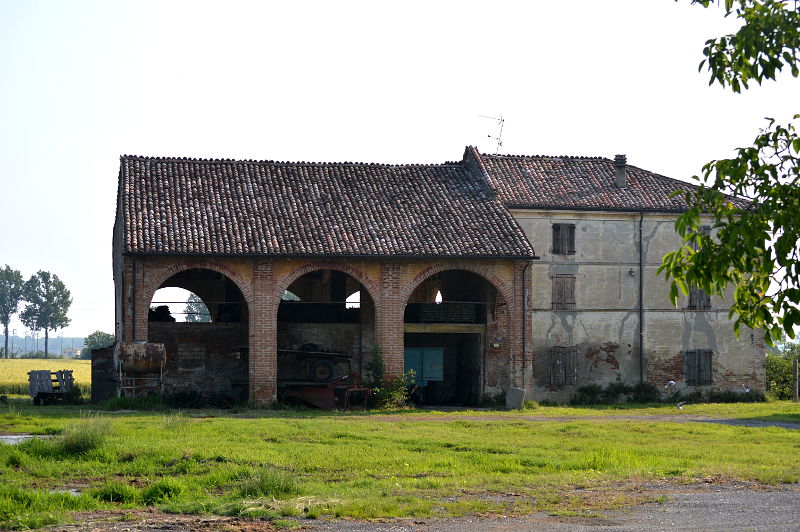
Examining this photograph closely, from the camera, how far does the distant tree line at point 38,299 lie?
12056 cm

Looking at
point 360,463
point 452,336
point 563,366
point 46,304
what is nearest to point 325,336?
point 452,336

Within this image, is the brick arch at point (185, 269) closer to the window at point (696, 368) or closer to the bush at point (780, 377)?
the window at point (696, 368)

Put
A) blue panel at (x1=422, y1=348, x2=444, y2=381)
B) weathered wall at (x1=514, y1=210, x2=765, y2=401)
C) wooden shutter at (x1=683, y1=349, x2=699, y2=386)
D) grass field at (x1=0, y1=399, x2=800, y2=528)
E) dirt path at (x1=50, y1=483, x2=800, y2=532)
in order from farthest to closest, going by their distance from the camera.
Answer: wooden shutter at (x1=683, y1=349, x2=699, y2=386) < weathered wall at (x1=514, y1=210, x2=765, y2=401) < blue panel at (x1=422, y1=348, x2=444, y2=381) < grass field at (x1=0, y1=399, x2=800, y2=528) < dirt path at (x1=50, y1=483, x2=800, y2=532)

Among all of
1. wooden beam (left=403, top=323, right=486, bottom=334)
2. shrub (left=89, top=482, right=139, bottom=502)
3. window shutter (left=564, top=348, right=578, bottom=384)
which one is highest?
wooden beam (left=403, top=323, right=486, bottom=334)

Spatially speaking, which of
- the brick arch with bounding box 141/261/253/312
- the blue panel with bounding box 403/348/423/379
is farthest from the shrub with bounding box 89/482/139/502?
the blue panel with bounding box 403/348/423/379

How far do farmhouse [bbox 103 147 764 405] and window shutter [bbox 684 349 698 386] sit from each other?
76 mm

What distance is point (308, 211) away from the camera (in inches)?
1324

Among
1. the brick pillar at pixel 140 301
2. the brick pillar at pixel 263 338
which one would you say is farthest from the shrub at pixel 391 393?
the brick pillar at pixel 140 301

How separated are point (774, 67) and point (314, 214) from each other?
26.8m

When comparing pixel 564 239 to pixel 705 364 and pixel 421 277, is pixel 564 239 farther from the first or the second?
pixel 705 364

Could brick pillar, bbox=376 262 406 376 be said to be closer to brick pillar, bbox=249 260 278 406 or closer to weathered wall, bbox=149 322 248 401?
brick pillar, bbox=249 260 278 406

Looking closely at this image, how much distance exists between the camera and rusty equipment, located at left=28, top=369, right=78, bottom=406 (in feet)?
107

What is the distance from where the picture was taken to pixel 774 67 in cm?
725

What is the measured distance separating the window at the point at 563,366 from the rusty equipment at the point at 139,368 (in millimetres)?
12786
